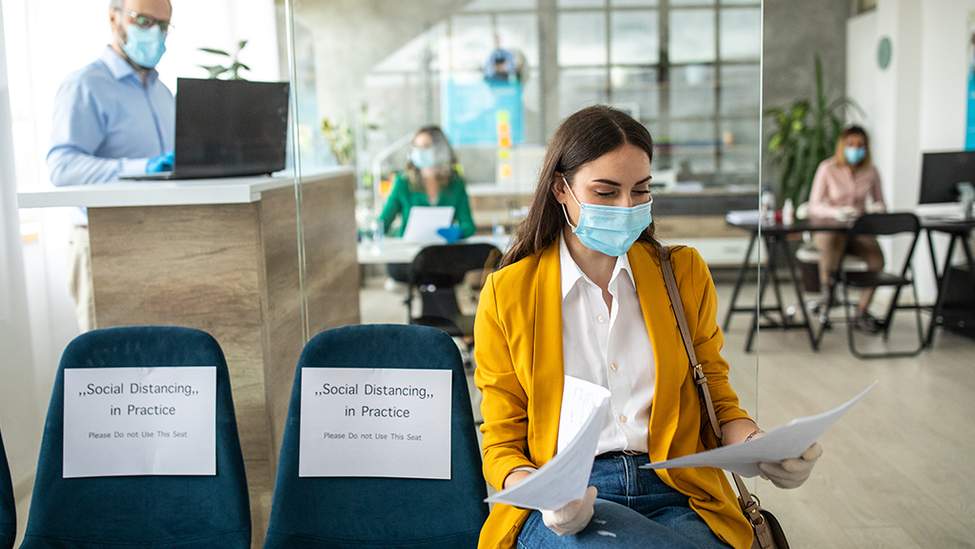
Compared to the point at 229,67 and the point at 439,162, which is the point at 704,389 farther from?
the point at 439,162

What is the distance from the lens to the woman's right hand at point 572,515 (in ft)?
3.75

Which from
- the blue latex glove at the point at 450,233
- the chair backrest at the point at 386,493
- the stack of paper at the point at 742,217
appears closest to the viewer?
the chair backrest at the point at 386,493

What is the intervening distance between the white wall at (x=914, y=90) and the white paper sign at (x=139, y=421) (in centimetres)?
598

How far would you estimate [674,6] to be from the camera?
172 inches

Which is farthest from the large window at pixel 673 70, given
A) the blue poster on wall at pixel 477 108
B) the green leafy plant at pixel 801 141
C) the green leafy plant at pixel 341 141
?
the green leafy plant at pixel 801 141

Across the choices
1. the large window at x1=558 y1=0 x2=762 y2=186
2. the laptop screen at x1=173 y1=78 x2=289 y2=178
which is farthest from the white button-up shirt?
the large window at x1=558 y1=0 x2=762 y2=186

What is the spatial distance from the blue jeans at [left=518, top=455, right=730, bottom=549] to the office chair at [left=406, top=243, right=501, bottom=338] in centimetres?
210

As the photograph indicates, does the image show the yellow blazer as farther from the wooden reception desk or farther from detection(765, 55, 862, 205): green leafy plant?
detection(765, 55, 862, 205): green leafy plant

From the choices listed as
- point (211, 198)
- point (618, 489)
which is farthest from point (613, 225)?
point (211, 198)

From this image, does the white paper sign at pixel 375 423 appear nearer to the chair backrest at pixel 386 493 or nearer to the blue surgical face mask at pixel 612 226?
the chair backrest at pixel 386 493

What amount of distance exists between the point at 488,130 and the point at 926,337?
316 centimetres

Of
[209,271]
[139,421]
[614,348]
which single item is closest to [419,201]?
[209,271]

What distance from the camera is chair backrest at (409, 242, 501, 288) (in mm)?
3494

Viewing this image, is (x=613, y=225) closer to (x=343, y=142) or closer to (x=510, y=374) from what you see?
(x=510, y=374)
